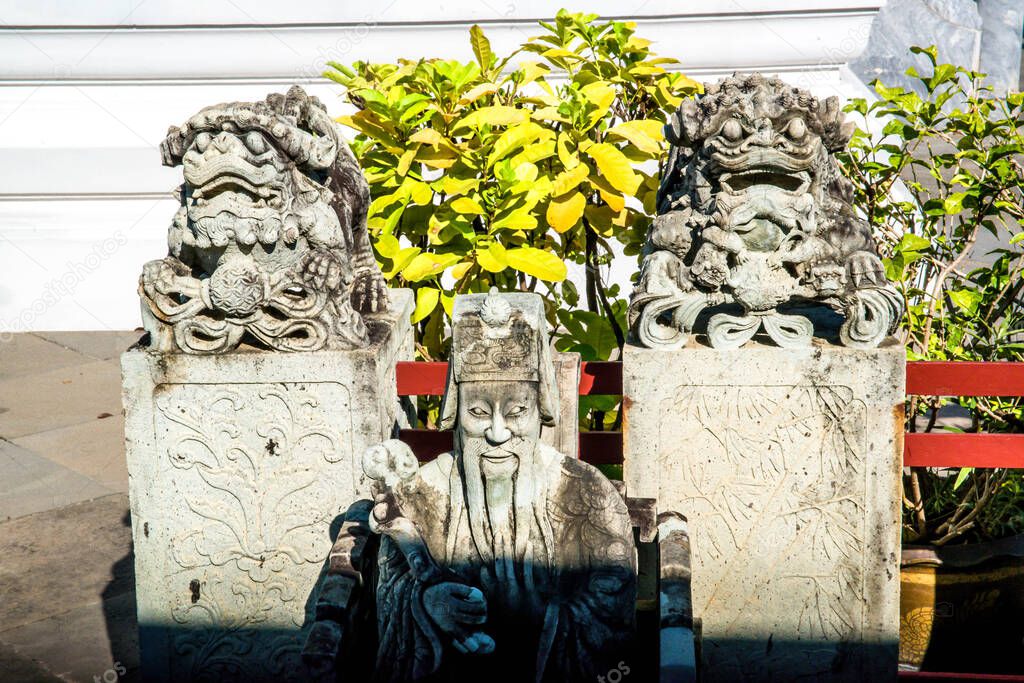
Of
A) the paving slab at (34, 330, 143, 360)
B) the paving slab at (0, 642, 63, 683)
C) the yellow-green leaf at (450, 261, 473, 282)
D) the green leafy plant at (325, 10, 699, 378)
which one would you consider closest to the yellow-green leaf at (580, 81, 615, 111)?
the green leafy plant at (325, 10, 699, 378)

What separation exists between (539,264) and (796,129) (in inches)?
48.6

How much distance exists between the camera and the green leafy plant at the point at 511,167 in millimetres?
4664

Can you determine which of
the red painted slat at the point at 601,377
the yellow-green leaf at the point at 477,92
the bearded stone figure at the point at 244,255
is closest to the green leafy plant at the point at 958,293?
the red painted slat at the point at 601,377

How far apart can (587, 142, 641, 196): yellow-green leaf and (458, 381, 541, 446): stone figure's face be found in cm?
149

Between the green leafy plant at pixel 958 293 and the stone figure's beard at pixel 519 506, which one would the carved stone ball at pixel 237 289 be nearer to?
the stone figure's beard at pixel 519 506

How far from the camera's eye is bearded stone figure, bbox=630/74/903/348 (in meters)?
3.64

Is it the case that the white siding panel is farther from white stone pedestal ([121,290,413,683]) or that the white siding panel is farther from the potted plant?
white stone pedestal ([121,290,413,683])

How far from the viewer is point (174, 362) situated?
12.6 ft

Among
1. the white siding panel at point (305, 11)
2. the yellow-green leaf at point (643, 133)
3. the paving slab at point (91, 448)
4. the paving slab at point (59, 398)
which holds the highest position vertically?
the white siding panel at point (305, 11)

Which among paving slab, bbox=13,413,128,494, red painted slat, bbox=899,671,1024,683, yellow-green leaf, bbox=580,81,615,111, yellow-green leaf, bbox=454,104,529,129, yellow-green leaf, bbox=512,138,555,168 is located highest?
yellow-green leaf, bbox=580,81,615,111

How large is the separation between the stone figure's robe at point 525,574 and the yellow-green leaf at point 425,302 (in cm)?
125

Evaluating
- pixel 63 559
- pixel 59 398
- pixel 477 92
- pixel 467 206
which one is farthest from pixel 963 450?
pixel 59 398

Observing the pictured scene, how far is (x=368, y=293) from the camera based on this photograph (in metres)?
4.44

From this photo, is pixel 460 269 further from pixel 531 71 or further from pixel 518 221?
pixel 531 71
